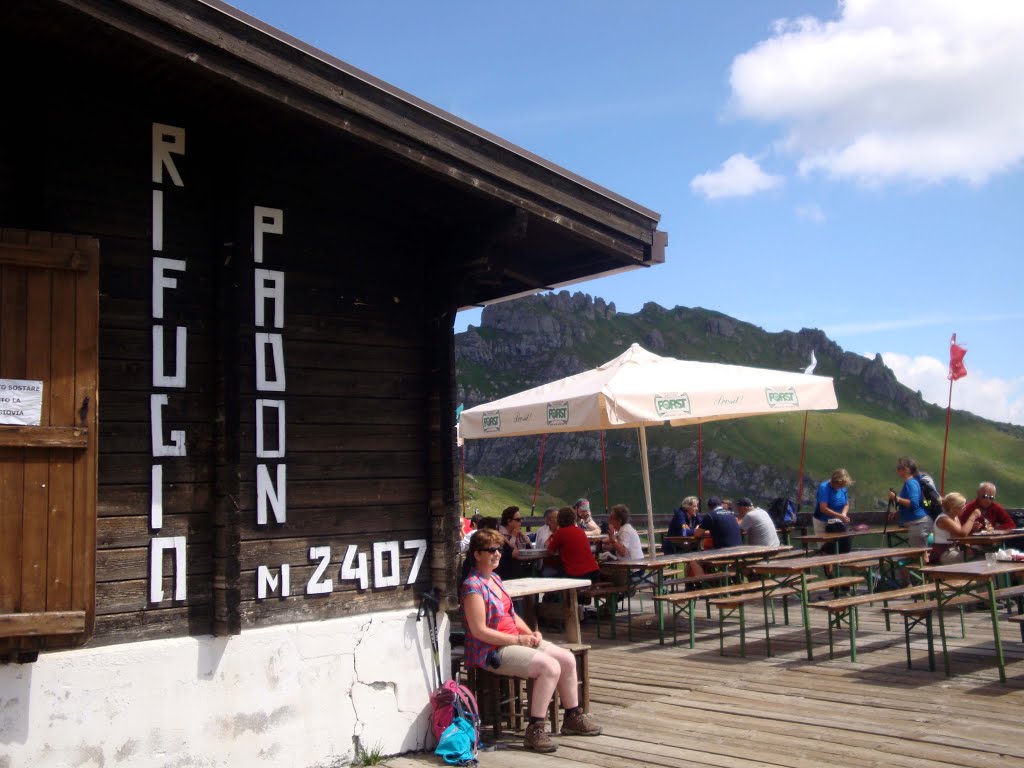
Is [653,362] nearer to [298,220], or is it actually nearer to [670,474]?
[298,220]

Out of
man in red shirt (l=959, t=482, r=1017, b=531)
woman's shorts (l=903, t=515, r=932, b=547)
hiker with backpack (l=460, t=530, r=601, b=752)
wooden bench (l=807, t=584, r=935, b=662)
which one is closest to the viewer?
hiker with backpack (l=460, t=530, r=601, b=752)

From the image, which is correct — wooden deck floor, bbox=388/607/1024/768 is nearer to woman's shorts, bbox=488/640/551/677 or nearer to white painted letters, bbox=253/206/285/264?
woman's shorts, bbox=488/640/551/677

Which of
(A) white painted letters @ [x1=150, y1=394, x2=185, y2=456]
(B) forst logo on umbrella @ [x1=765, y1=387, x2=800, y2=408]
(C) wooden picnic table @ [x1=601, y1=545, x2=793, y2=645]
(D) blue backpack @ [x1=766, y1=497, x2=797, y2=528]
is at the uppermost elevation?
(B) forst logo on umbrella @ [x1=765, y1=387, x2=800, y2=408]

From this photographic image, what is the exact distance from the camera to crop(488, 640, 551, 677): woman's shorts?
5508 millimetres

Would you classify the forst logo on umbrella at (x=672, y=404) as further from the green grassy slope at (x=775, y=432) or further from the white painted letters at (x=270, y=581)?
the green grassy slope at (x=775, y=432)

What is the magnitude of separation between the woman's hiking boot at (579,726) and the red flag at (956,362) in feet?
32.9

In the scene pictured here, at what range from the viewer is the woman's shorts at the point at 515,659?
18.1 feet

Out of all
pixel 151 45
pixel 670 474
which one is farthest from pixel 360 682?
pixel 670 474

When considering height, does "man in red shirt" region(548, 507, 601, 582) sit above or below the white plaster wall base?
above

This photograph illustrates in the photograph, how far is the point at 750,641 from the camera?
8.60 m

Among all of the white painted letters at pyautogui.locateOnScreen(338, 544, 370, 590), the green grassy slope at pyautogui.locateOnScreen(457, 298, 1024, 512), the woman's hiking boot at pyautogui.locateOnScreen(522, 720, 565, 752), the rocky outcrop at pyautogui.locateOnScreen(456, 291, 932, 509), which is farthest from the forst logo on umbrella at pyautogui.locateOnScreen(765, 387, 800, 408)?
the rocky outcrop at pyautogui.locateOnScreen(456, 291, 932, 509)

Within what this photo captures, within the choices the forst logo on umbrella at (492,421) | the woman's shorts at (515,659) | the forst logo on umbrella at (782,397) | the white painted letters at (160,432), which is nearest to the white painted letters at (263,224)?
the white painted letters at (160,432)

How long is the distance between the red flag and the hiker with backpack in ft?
33.1

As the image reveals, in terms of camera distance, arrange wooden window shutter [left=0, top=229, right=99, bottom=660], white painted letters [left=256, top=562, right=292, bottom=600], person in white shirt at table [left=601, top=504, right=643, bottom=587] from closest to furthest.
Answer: wooden window shutter [left=0, top=229, right=99, bottom=660] → white painted letters [left=256, top=562, right=292, bottom=600] → person in white shirt at table [left=601, top=504, right=643, bottom=587]
